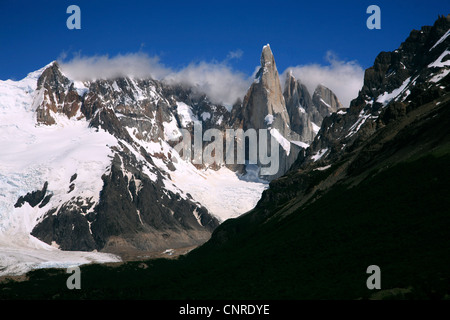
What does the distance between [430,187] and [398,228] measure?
519 inches

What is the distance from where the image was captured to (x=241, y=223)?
19625 cm

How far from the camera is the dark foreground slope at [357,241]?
7144cm

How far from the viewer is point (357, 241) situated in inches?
3546

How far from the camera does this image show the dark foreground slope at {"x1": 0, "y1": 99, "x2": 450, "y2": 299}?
71.4 m
